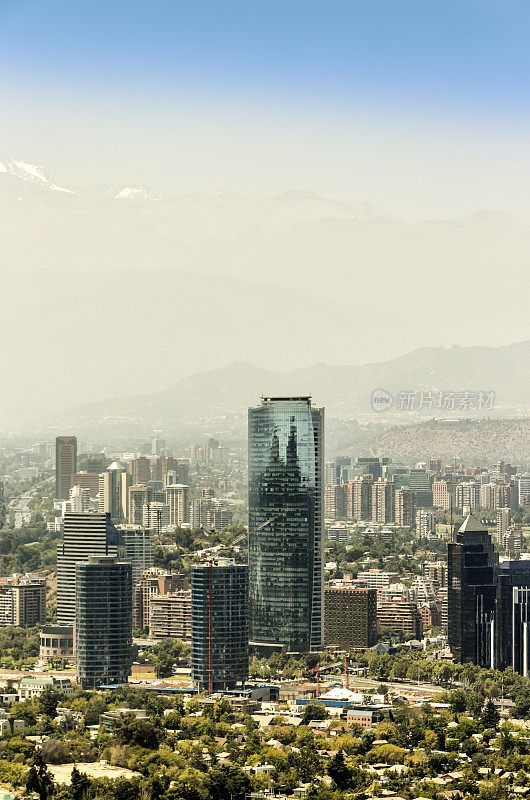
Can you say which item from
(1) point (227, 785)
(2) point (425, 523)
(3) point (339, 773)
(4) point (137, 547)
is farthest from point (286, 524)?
(2) point (425, 523)

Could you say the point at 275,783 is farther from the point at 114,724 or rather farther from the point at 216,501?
the point at 216,501

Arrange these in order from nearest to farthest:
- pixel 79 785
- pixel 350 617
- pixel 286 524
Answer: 1. pixel 79 785
2. pixel 286 524
3. pixel 350 617

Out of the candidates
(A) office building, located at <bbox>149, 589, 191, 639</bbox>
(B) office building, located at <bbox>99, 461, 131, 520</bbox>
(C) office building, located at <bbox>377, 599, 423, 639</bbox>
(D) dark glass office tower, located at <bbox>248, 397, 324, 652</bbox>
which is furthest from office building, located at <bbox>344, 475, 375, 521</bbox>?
(D) dark glass office tower, located at <bbox>248, 397, 324, 652</bbox>

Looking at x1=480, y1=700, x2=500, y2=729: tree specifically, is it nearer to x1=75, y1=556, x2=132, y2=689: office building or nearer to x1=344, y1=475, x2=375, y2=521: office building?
x1=75, y1=556, x2=132, y2=689: office building

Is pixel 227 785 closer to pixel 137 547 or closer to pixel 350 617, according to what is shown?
pixel 350 617

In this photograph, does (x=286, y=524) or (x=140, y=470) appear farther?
(x=140, y=470)

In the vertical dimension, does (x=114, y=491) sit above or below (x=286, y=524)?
above

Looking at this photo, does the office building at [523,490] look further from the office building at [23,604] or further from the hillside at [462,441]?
the office building at [23,604]

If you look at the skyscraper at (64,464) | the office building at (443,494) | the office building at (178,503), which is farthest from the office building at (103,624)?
the office building at (443,494)
